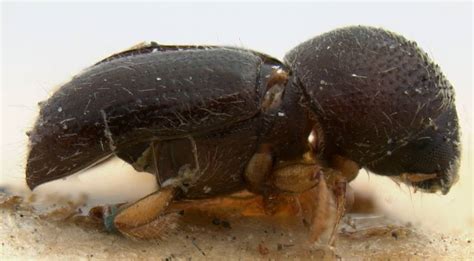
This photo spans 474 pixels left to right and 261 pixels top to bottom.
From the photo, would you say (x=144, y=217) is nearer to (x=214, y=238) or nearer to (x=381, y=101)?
(x=214, y=238)

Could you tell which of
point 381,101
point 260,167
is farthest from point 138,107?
point 381,101

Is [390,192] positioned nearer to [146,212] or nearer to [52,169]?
[146,212]

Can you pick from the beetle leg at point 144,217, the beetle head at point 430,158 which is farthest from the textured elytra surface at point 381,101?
the beetle leg at point 144,217

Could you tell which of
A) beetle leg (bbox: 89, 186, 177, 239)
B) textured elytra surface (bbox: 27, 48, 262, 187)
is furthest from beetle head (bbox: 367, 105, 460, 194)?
beetle leg (bbox: 89, 186, 177, 239)

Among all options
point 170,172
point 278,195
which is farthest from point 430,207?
point 170,172

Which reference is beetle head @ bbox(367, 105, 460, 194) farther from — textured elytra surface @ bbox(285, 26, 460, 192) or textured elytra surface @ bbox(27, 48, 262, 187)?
textured elytra surface @ bbox(27, 48, 262, 187)

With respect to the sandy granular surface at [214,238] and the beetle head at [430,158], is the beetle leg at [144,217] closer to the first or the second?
the sandy granular surface at [214,238]
